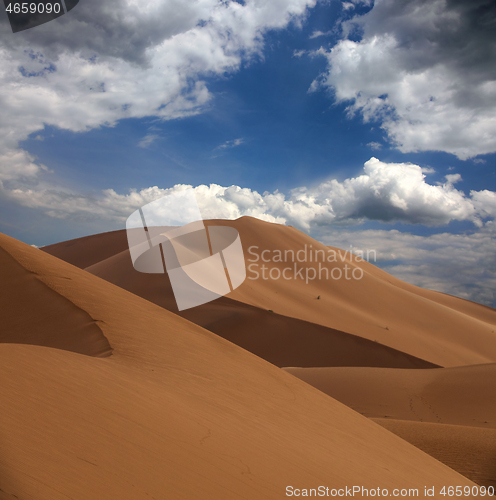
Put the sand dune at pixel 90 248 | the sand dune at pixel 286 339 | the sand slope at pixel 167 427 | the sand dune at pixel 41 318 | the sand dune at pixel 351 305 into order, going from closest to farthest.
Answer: the sand slope at pixel 167 427, the sand dune at pixel 41 318, the sand dune at pixel 286 339, the sand dune at pixel 351 305, the sand dune at pixel 90 248

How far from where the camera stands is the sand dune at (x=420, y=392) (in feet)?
29.2

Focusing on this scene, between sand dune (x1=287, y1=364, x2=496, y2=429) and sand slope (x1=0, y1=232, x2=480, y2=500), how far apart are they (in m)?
4.55

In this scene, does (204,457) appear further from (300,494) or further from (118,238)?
(118,238)

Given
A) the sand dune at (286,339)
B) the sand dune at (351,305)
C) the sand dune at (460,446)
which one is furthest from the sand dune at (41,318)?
the sand dune at (351,305)

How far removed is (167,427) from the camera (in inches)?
119

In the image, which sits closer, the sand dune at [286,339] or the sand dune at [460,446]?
the sand dune at [460,446]

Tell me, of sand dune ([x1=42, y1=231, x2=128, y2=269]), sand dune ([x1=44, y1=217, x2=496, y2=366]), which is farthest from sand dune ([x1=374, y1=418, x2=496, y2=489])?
sand dune ([x1=42, y1=231, x2=128, y2=269])

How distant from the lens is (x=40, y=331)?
16.9 ft

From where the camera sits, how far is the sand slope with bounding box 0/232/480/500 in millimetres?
2229

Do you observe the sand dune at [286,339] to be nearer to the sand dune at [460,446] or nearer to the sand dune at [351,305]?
the sand dune at [351,305]

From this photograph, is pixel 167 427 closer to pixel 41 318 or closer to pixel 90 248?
pixel 41 318

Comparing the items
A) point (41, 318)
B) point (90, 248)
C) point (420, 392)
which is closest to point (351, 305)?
point (420, 392)

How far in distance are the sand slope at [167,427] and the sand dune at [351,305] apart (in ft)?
44.5

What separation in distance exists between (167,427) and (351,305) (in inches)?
903
